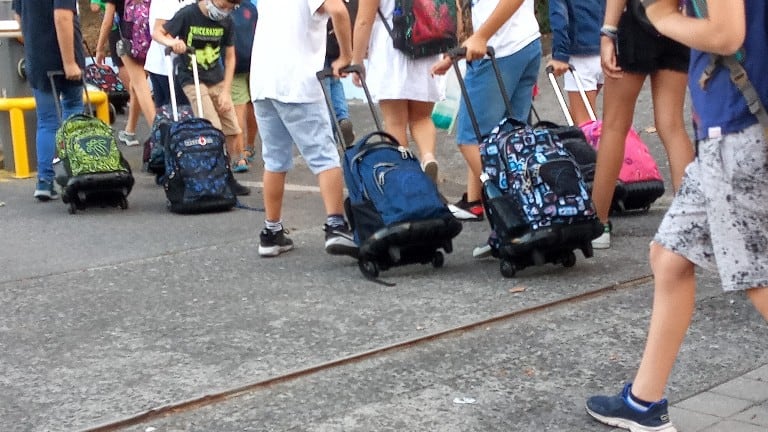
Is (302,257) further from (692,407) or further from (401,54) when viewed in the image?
(692,407)

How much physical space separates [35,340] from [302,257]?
1.85 meters

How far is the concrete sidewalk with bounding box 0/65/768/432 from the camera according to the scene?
160 inches

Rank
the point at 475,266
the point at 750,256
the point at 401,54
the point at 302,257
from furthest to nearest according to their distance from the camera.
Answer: the point at 401,54, the point at 302,257, the point at 475,266, the point at 750,256

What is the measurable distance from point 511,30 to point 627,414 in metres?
3.38

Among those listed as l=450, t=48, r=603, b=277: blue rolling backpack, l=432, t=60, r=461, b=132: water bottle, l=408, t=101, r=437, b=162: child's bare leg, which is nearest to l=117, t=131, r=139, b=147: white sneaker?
l=432, t=60, r=461, b=132: water bottle

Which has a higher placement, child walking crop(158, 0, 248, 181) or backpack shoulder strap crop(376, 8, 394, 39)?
backpack shoulder strap crop(376, 8, 394, 39)

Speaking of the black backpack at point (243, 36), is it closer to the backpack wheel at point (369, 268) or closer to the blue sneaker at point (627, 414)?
the backpack wheel at point (369, 268)

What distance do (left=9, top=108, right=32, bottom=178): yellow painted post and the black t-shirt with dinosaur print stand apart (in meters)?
1.41

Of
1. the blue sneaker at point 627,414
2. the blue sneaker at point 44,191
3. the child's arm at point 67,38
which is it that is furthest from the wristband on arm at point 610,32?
the blue sneaker at point 44,191

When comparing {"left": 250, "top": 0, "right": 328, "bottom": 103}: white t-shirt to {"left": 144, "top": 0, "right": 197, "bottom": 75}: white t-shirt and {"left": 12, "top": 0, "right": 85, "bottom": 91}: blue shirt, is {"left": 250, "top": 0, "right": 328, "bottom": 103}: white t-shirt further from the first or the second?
→ {"left": 144, "top": 0, "right": 197, "bottom": 75}: white t-shirt

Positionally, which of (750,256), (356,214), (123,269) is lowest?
(123,269)

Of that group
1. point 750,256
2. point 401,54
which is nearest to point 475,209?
point 401,54

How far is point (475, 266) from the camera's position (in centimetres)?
612

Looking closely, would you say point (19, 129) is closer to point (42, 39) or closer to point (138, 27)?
point (138, 27)
